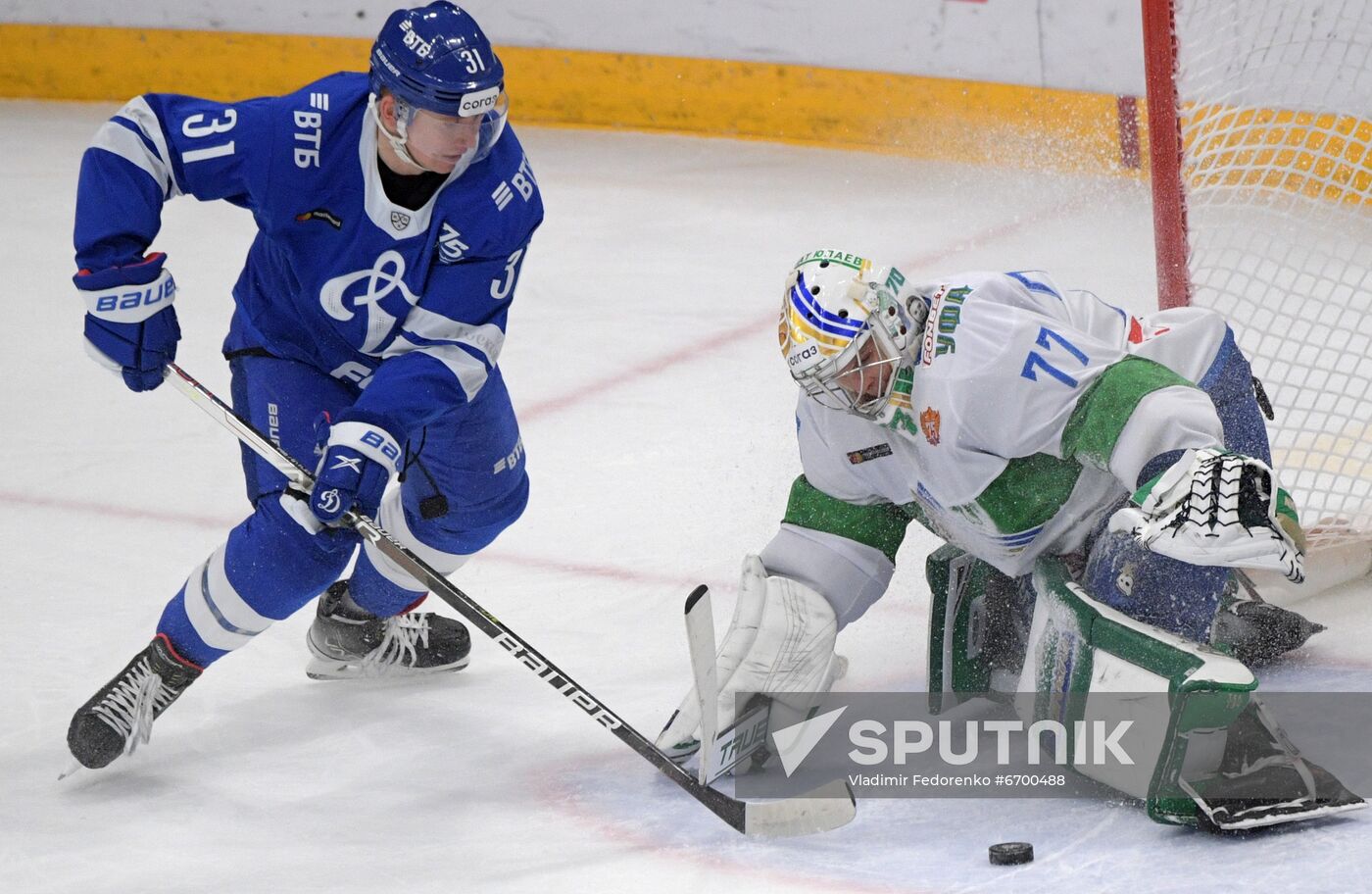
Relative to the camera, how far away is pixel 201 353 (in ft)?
16.0

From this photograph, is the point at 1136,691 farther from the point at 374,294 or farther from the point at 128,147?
the point at 128,147


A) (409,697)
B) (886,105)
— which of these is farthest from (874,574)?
(886,105)

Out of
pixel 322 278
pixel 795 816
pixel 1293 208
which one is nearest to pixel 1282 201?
pixel 1293 208

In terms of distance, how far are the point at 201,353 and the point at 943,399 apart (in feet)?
9.36

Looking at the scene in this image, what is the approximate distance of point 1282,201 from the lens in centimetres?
352

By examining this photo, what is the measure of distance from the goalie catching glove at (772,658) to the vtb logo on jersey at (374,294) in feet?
2.14

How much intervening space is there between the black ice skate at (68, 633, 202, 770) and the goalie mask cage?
5.90 feet

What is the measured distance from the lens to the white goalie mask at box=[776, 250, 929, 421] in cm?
246

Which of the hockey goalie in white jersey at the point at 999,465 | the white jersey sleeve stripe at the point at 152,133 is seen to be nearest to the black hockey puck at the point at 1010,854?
the hockey goalie in white jersey at the point at 999,465

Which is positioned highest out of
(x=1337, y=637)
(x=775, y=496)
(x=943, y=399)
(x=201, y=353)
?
(x=943, y=399)

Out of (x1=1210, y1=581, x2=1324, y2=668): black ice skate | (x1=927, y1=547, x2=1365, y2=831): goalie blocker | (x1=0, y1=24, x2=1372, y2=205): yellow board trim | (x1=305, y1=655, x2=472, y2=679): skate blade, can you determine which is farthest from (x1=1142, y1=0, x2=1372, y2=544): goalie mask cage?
(x1=0, y1=24, x2=1372, y2=205): yellow board trim

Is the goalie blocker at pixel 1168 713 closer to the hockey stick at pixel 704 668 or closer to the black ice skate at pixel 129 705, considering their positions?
the hockey stick at pixel 704 668

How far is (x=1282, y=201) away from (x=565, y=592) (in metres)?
1.49

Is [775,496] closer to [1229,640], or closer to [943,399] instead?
[1229,640]
